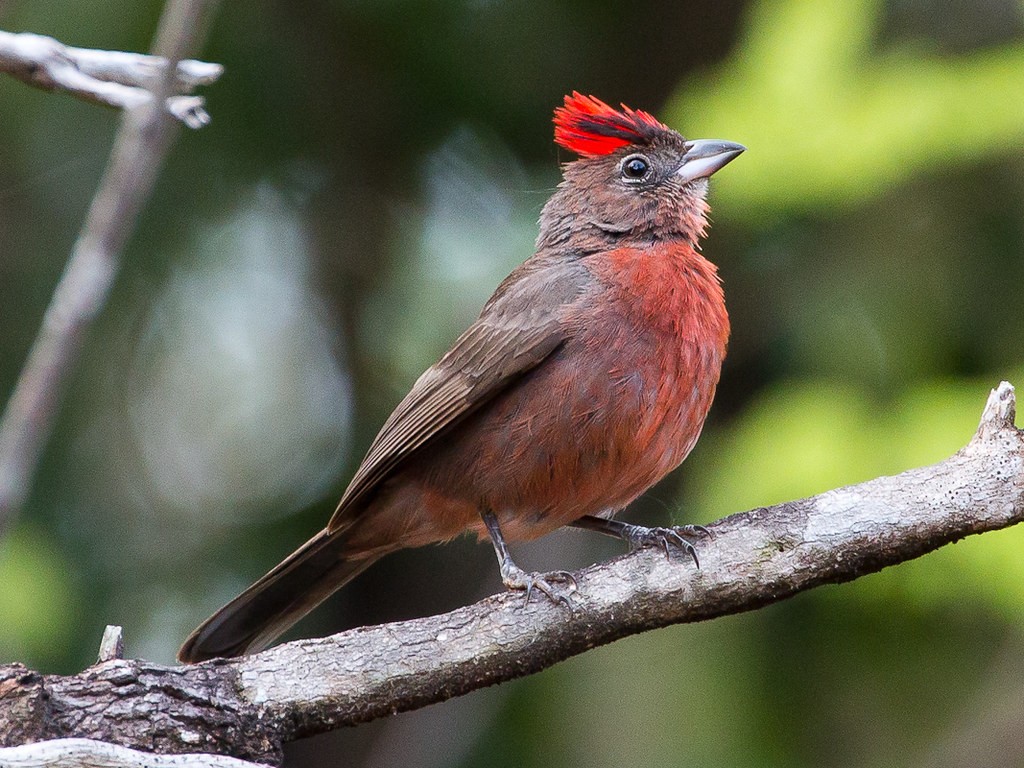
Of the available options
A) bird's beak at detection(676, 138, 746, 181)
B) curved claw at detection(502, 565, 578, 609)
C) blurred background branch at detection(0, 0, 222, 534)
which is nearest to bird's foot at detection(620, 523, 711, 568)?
curved claw at detection(502, 565, 578, 609)

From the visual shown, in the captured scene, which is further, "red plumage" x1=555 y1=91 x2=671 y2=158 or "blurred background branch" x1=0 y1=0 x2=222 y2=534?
"red plumage" x1=555 y1=91 x2=671 y2=158

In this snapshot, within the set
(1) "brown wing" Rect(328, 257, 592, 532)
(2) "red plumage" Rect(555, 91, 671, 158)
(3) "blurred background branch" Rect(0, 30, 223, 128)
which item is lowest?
(1) "brown wing" Rect(328, 257, 592, 532)

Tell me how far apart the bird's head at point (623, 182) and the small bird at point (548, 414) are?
1 cm

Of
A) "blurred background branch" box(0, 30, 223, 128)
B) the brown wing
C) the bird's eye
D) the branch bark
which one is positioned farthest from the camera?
the bird's eye

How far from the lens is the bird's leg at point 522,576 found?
389cm

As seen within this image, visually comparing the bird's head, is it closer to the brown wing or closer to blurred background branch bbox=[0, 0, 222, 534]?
the brown wing

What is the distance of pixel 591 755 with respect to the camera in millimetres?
5340

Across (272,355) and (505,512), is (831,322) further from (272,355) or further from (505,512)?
(272,355)

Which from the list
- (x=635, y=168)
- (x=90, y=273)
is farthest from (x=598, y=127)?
(x=90, y=273)

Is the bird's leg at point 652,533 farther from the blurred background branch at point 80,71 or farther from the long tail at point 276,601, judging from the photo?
the blurred background branch at point 80,71

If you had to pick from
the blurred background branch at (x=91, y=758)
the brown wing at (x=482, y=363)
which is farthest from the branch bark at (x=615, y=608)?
the brown wing at (x=482, y=363)

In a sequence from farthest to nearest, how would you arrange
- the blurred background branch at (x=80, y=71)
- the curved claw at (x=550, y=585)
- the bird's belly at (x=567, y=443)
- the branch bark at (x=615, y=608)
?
the bird's belly at (x=567, y=443)
the curved claw at (x=550, y=585)
the branch bark at (x=615, y=608)
the blurred background branch at (x=80, y=71)

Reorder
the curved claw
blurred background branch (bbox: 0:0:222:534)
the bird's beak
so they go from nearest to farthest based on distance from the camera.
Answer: blurred background branch (bbox: 0:0:222:534), the curved claw, the bird's beak

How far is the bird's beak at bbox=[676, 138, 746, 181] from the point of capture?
491 centimetres
